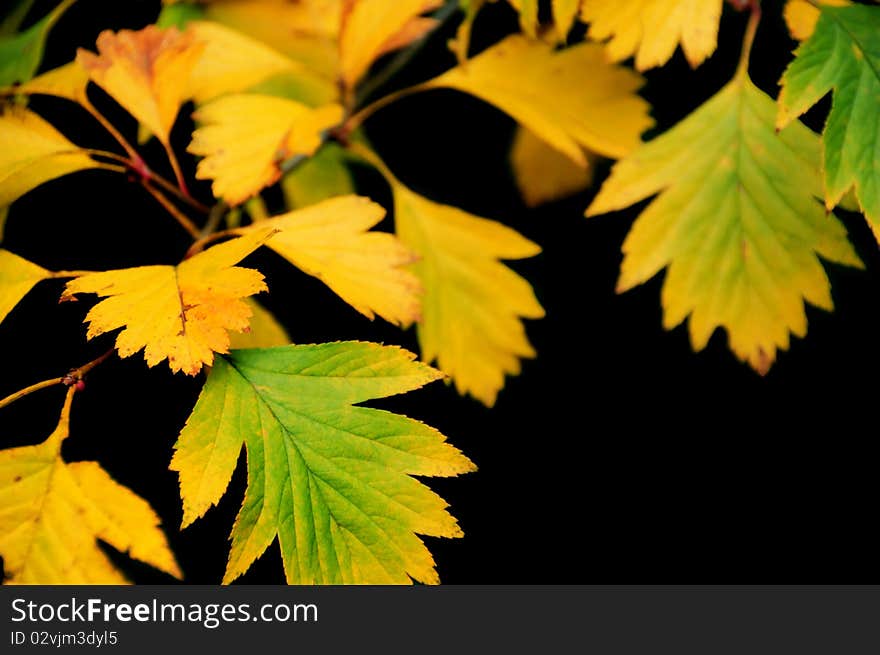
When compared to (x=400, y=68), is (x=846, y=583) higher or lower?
lower

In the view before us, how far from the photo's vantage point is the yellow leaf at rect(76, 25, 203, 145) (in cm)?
62

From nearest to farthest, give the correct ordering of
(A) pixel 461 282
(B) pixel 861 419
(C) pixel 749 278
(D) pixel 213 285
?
(D) pixel 213 285
(C) pixel 749 278
(A) pixel 461 282
(B) pixel 861 419

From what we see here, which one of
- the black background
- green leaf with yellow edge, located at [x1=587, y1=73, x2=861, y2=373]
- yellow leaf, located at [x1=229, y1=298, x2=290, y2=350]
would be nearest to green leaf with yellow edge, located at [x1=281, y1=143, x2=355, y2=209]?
the black background

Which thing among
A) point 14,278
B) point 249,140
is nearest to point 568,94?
point 249,140

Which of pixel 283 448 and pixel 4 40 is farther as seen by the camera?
pixel 4 40

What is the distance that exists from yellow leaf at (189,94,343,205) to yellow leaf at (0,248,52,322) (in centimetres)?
16

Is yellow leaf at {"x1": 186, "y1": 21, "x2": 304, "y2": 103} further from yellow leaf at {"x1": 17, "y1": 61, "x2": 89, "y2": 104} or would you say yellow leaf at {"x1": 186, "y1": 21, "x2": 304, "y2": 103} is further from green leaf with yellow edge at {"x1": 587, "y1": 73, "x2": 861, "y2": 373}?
green leaf with yellow edge at {"x1": 587, "y1": 73, "x2": 861, "y2": 373}

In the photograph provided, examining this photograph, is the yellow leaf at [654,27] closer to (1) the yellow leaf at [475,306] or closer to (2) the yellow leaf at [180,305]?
(1) the yellow leaf at [475,306]

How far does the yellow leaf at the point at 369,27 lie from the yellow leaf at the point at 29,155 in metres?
0.27

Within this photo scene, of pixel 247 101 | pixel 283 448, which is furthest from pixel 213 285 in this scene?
pixel 247 101

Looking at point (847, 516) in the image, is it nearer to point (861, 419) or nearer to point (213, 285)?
point (861, 419)

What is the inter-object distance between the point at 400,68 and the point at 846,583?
2.87ft

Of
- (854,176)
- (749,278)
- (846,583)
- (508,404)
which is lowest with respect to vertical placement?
(846,583)

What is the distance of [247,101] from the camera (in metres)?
0.65
